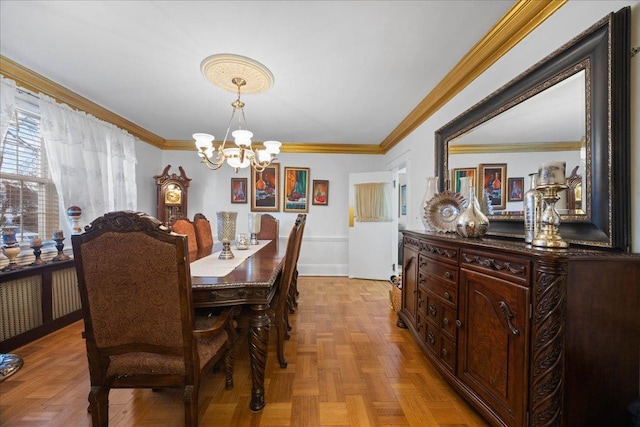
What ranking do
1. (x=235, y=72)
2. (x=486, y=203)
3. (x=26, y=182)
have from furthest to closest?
(x=26, y=182), (x=235, y=72), (x=486, y=203)

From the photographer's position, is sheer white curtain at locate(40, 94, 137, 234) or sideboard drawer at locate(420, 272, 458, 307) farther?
sheer white curtain at locate(40, 94, 137, 234)

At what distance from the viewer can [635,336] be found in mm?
974

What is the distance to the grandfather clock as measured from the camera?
3.93 metres

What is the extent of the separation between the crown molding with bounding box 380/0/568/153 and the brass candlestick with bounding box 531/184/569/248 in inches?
42.6

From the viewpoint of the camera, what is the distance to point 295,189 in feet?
15.0

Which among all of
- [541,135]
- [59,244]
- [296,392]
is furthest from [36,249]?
[541,135]

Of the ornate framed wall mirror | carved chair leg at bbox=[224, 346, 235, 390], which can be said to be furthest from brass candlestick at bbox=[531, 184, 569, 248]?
carved chair leg at bbox=[224, 346, 235, 390]

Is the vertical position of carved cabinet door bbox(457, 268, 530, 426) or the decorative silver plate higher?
the decorative silver plate

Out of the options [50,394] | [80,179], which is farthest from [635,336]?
[80,179]

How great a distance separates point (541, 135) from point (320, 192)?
3459 mm

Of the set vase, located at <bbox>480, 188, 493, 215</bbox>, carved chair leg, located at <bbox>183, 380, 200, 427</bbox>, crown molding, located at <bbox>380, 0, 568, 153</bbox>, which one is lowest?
carved chair leg, located at <bbox>183, 380, 200, 427</bbox>

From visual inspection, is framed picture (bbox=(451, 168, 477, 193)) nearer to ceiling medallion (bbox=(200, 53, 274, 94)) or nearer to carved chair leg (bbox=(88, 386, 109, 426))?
ceiling medallion (bbox=(200, 53, 274, 94))

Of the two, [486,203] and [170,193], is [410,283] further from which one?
[170,193]

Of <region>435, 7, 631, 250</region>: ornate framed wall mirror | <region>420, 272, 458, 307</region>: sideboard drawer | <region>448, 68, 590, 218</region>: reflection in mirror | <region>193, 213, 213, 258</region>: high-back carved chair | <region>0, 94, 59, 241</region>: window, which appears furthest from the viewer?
<region>193, 213, 213, 258</region>: high-back carved chair
